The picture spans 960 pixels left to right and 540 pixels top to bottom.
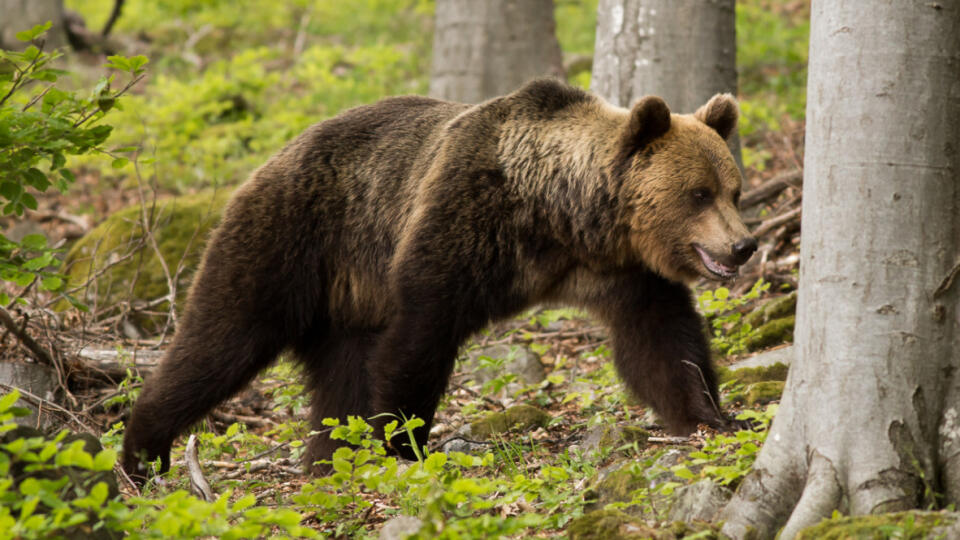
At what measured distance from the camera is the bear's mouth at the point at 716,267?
489cm

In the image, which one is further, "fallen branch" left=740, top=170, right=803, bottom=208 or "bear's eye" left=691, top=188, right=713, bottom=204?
"fallen branch" left=740, top=170, right=803, bottom=208

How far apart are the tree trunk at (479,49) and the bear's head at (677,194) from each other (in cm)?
520

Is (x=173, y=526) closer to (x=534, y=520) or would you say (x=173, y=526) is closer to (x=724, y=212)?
(x=534, y=520)

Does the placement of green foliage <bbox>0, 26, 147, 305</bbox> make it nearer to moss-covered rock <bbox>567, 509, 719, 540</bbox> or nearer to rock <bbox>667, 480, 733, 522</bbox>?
moss-covered rock <bbox>567, 509, 719, 540</bbox>

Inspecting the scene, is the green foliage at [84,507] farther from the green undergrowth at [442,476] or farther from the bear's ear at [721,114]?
the bear's ear at [721,114]

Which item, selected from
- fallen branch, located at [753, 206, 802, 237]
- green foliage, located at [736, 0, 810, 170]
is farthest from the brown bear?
green foliage, located at [736, 0, 810, 170]

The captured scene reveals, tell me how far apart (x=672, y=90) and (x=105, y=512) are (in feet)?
16.9

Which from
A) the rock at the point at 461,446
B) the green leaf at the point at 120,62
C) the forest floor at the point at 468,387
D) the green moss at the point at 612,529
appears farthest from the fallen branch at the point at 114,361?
the green moss at the point at 612,529

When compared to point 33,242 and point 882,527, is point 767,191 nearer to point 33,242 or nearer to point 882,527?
point 882,527

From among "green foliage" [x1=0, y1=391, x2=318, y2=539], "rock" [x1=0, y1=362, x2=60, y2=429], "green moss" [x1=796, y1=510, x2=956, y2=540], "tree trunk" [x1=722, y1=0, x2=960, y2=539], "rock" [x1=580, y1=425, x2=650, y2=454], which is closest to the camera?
"green foliage" [x1=0, y1=391, x2=318, y2=539]

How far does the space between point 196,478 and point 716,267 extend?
2730mm

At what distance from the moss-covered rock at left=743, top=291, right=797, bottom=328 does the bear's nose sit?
1.71 meters

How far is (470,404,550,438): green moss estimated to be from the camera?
5.62 m

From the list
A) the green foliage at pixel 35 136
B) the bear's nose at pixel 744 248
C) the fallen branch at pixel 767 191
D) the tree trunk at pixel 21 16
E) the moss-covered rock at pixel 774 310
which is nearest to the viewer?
the green foliage at pixel 35 136
